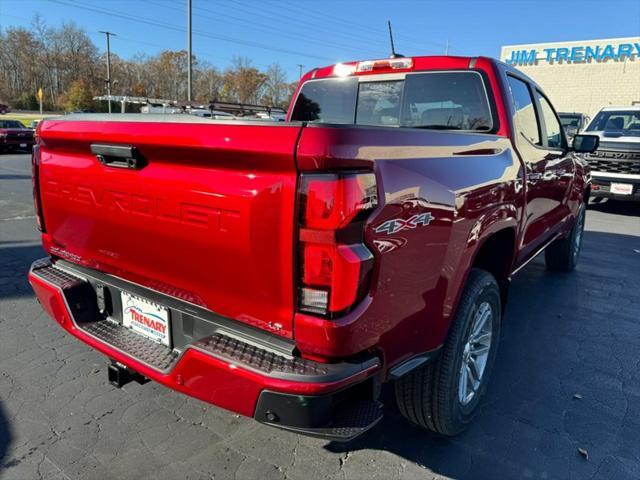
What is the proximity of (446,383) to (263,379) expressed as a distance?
1046 mm

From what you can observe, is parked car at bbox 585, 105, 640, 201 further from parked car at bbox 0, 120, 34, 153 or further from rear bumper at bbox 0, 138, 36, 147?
parked car at bbox 0, 120, 34, 153

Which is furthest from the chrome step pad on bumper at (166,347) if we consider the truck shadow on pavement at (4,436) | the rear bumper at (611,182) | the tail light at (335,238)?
the rear bumper at (611,182)

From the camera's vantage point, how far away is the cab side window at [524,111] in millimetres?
3356

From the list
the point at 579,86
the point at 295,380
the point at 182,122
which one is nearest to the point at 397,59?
the point at 182,122

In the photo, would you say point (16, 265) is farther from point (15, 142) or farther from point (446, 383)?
point (15, 142)

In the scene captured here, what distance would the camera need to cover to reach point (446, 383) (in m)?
2.36

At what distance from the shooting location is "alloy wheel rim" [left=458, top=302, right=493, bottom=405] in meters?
2.59

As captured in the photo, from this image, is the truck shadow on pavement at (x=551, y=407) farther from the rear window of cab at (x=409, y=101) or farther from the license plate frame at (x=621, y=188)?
the license plate frame at (x=621, y=188)

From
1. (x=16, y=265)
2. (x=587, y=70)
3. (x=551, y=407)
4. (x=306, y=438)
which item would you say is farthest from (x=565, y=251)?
(x=587, y=70)

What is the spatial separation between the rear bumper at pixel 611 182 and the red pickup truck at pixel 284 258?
8178mm

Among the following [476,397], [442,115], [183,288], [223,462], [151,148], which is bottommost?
[223,462]

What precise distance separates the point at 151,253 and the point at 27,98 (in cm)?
7131

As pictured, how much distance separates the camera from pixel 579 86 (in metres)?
29.4

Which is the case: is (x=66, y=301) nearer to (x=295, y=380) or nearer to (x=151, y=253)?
(x=151, y=253)
